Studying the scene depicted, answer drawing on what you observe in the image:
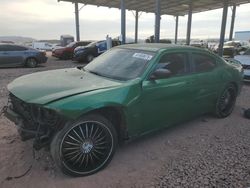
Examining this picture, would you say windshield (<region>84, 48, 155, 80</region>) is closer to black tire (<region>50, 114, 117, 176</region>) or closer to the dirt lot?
black tire (<region>50, 114, 117, 176</region>)

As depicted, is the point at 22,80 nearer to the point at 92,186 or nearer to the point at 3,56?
the point at 92,186

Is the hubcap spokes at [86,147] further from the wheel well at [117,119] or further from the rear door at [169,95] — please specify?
the rear door at [169,95]

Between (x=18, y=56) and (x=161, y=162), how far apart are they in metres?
11.0

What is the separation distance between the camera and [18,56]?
12133 millimetres

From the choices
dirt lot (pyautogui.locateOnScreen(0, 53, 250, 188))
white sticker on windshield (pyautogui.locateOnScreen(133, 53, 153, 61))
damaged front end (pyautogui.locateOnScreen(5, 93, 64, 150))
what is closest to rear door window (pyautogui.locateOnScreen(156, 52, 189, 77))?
white sticker on windshield (pyautogui.locateOnScreen(133, 53, 153, 61))

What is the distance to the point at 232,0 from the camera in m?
23.4

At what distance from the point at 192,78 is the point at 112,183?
7.23 feet

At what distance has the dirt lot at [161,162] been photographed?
2803 mm

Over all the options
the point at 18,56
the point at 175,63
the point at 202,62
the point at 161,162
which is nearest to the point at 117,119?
the point at 161,162

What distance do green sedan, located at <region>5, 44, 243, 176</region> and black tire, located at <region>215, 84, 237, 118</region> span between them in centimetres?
48

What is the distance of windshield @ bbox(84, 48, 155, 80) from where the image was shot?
11.3 feet

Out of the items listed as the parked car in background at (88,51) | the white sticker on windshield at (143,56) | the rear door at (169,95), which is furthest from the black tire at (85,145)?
the parked car in background at (88,51)

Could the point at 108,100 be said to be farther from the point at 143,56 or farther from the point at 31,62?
the point at 31,62

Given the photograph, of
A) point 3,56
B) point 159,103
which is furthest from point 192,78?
point 3,56
